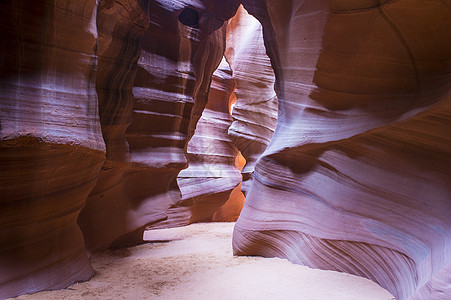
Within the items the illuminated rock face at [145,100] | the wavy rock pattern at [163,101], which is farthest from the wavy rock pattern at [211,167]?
the wavy rock pattern at [163,101]

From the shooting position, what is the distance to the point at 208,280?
385cm

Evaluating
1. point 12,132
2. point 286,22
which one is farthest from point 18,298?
point 286,22

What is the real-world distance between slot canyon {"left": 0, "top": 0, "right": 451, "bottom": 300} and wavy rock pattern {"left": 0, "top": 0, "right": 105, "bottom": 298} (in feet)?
0.04

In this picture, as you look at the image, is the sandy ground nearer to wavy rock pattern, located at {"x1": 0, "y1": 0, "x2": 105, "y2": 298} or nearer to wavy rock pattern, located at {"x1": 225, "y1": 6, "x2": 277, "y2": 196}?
wavy rock pattern, located at {"x1": 0, "y1": 0, "x2": 105, "y2": 298}

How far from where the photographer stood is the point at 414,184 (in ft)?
10.8

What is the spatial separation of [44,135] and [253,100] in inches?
307

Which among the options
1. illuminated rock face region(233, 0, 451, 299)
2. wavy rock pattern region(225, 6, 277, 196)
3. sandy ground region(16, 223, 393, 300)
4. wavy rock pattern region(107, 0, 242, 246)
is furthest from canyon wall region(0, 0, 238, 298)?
wavy rock pattern region(225, 6, 277, 196)

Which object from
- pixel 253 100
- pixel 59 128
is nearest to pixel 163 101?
pixel 59 128

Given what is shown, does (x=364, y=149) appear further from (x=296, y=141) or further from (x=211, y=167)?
(x=211, y=167)

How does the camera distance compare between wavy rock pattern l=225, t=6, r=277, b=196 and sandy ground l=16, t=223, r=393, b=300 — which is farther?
wavy rock pattern l=225, t=6, r=277, b=196

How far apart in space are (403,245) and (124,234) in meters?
4.66

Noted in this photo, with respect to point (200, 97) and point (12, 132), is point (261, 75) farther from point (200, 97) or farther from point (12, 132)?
point (12, 132)

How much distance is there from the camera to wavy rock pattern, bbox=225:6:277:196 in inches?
411

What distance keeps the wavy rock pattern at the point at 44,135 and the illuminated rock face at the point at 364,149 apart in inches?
91.0
